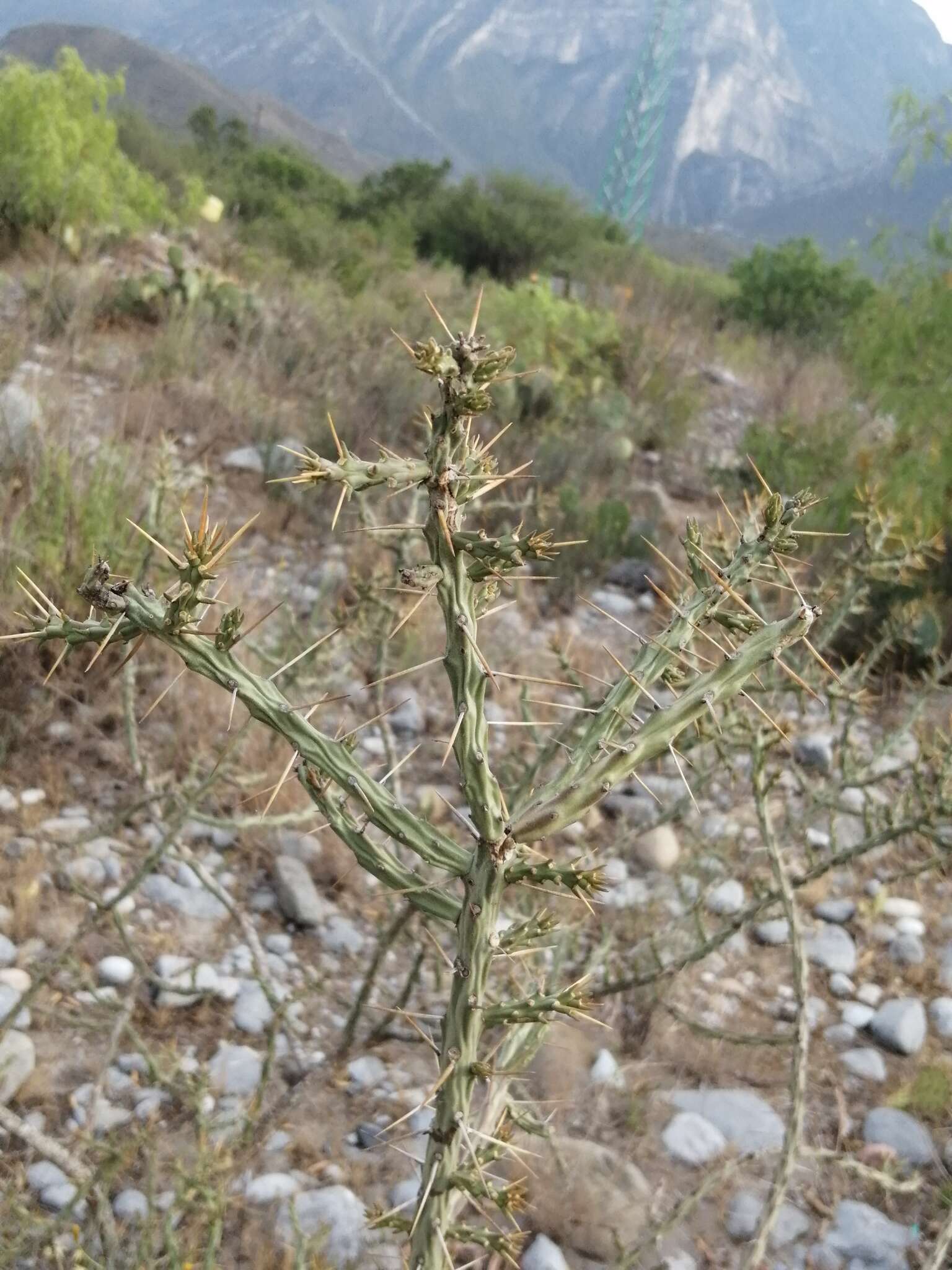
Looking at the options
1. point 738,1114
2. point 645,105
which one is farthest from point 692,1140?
point 645,105

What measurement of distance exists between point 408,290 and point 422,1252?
29.1 feet

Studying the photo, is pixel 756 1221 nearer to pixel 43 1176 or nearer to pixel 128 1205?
pixel 128 1205

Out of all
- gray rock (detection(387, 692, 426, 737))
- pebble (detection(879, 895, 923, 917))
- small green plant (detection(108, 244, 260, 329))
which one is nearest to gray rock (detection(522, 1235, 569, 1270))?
pebble (detection(879, 895, 923, 917))

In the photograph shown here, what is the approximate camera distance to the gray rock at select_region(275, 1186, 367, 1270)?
5.81ft

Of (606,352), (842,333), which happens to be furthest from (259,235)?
(842,333)

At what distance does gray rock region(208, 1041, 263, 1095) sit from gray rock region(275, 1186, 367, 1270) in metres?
0.29

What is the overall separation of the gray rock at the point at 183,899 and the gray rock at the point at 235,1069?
44 cm

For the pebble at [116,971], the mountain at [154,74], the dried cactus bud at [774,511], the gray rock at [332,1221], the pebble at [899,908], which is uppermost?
the dried cactus bud at [774,511]

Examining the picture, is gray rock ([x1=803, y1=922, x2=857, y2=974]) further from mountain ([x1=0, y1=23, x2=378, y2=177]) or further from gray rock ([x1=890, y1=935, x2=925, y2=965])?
mountain ([x1=0, y1=23, x2=378, y2=177])

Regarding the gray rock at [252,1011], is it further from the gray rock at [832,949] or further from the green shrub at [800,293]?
the green shrub at [800,293]

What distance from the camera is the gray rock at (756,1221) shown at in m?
2.04

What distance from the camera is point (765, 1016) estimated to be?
2.70 metres

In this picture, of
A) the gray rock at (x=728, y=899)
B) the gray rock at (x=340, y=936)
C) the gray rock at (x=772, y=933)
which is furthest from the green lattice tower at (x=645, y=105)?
the gray rock at (x=340, y=936)

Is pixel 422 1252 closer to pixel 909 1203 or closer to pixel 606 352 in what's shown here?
pixel 909 1203
